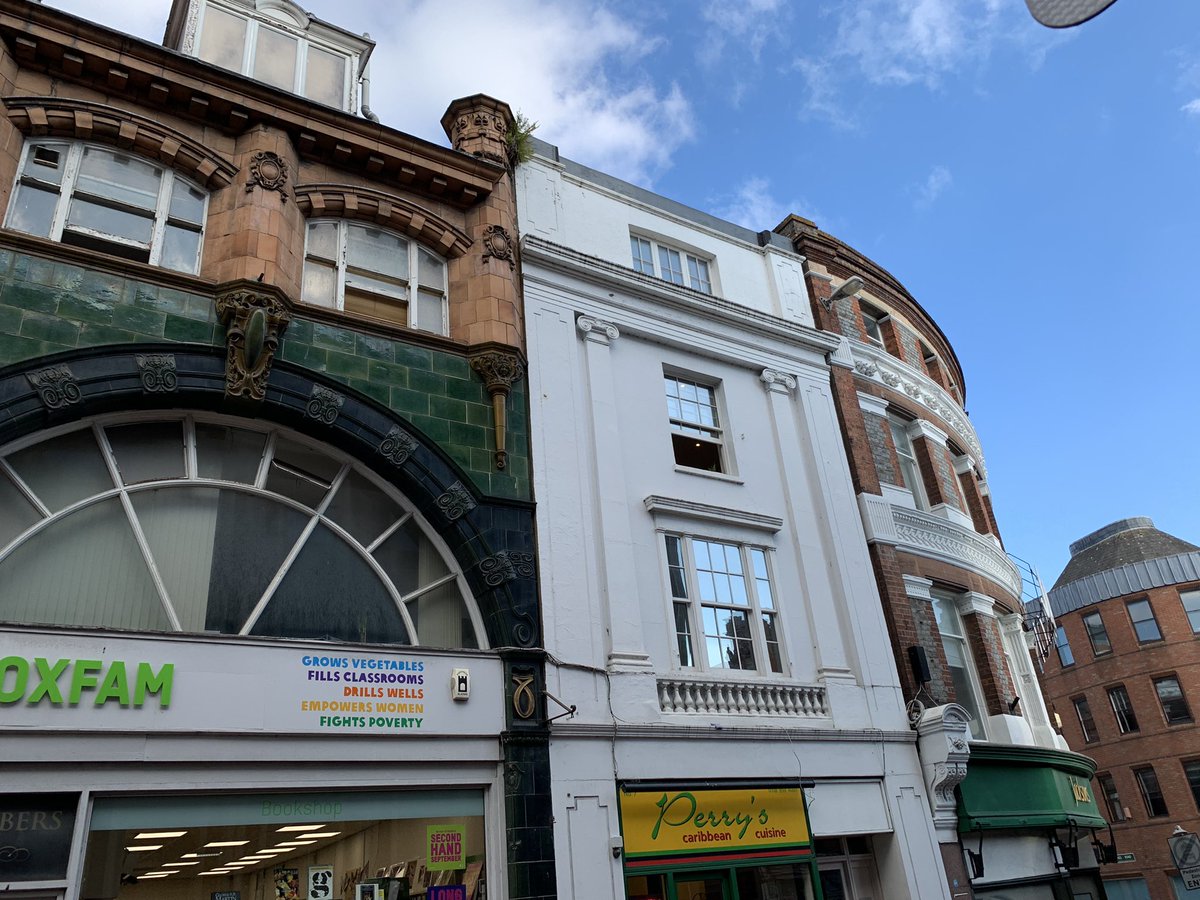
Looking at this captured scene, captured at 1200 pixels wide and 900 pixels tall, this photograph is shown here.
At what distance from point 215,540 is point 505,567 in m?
3.43

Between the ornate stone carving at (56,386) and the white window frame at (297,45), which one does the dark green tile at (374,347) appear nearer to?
the ornate stone carving at (56,386)

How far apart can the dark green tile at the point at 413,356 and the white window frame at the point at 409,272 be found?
1.37 ft

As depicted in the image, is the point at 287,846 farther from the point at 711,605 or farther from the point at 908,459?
the point at 908,459

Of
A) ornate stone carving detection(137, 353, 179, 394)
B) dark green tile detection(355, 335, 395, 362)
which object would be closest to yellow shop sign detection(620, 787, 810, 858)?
dark green tile detection(355, 335, 395, 362)

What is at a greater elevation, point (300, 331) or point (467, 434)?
point (300, 331)

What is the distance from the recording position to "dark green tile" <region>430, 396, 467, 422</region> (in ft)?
38.7

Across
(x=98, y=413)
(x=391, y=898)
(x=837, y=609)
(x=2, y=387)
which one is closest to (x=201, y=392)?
(x=98, y=413)

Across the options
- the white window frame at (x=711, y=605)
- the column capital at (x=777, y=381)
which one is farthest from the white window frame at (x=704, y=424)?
the white window frame at (x=711, y=605)

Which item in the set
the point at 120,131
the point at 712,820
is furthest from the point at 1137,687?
the point at 120,131

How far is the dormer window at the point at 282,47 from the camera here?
13.1 metres

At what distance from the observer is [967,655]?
55.1 feet

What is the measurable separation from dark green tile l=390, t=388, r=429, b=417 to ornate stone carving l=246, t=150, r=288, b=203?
3055mm

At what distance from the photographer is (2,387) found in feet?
29.4

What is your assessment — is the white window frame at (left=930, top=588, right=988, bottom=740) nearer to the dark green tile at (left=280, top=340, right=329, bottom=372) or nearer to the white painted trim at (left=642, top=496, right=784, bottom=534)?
the white painted trim at (left=642, top=496, right=784, bottom=534)
